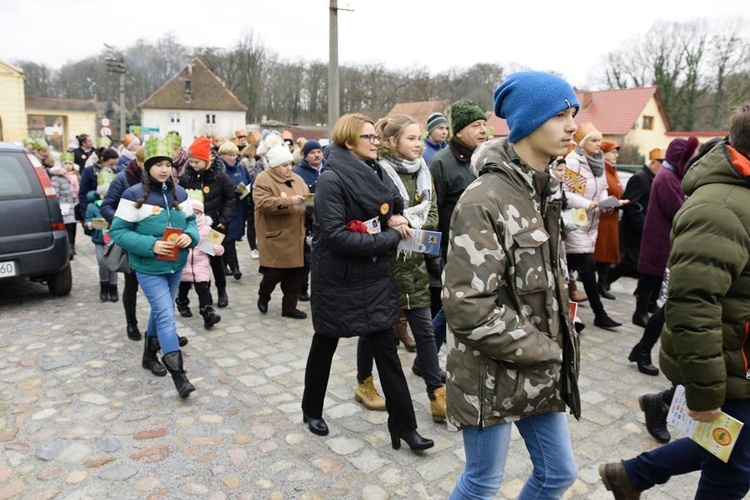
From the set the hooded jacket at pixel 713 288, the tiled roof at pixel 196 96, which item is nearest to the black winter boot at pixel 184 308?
the hooded jacket at pixel 713 288

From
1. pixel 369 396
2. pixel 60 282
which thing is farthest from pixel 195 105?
pixel 369 396

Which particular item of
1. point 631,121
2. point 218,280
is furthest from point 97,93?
point 218,280

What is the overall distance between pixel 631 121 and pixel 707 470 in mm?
40752

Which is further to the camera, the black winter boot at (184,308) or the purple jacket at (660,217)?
the black winter boot at (184,308)

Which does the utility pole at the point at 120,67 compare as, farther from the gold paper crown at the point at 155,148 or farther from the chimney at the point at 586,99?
the gold paper crown at the point at 155,148

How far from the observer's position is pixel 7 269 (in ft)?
21.3

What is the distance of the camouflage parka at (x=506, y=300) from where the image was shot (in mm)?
1992

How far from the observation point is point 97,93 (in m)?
74.4

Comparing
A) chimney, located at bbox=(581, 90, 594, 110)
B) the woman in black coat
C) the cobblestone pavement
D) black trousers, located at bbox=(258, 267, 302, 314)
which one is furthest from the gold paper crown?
chimney, located at bbox=(581, 90, 594, 110)

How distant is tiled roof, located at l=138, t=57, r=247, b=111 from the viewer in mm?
60969

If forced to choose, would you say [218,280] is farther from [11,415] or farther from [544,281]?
[544,281]

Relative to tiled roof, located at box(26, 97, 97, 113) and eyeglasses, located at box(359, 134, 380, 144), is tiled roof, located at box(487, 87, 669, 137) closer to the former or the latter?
eyeglasses, located at box(359, 134, 380, 144)

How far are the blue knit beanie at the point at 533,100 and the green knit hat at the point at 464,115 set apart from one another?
2257 mm

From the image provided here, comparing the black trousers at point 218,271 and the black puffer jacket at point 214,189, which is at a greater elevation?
the black puffer jacket at point 214,189
